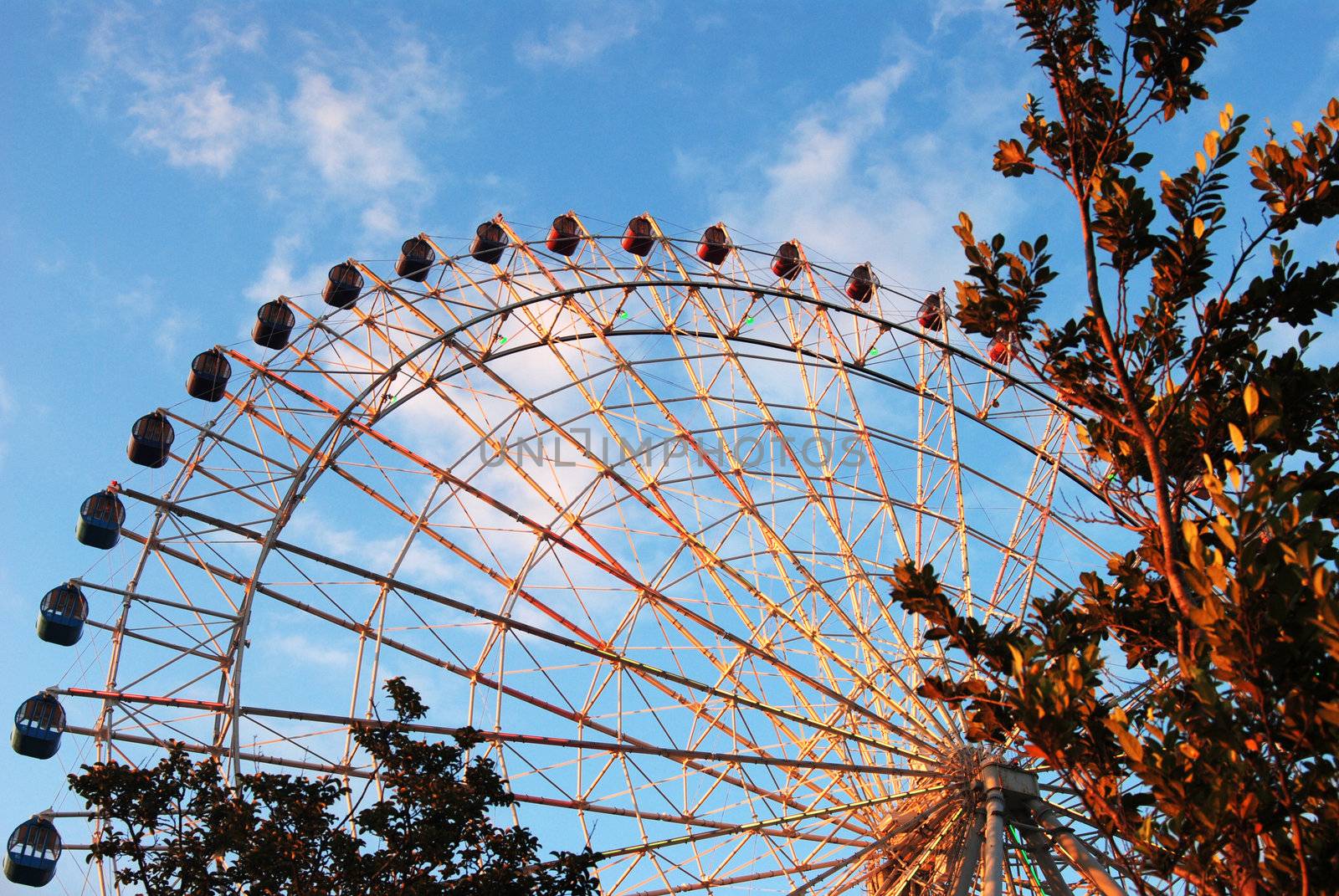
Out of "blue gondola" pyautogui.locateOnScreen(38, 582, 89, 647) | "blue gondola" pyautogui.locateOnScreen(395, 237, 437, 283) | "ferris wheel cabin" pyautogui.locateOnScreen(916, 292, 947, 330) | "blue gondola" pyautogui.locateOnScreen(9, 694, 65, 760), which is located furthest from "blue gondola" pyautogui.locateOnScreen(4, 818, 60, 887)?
"ferris wheel cabin" pyautogui.locateOnScreen(916, 292, 947, 330)

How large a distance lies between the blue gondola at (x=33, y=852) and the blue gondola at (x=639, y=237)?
15.9 metres

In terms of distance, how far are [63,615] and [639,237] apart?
45.2 ft

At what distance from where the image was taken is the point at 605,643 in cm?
2248

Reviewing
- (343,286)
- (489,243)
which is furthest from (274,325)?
(489,243)

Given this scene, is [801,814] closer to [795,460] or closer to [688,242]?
[795,460]

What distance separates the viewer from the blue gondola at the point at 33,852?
20.5 meters

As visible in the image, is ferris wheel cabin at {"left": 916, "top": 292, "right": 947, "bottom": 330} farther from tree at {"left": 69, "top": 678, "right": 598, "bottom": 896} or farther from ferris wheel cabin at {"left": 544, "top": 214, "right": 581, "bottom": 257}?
tree at {"left": 69, "top": 678, "right": 598, "bottom": 896}

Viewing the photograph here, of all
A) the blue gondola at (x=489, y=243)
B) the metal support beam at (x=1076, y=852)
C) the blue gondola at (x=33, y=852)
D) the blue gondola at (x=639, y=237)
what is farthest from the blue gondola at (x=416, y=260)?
the metal support beam at (x=1076, y=852)

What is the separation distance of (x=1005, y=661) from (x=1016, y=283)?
378 centimetres

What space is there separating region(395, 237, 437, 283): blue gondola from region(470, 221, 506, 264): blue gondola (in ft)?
3.27

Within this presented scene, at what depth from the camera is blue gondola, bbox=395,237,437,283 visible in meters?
27.1

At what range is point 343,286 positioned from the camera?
26.1 metres

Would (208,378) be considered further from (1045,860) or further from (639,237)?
(1045,860)

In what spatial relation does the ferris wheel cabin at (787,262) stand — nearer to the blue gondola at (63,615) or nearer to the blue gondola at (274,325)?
the blue gondola at (274,325)
